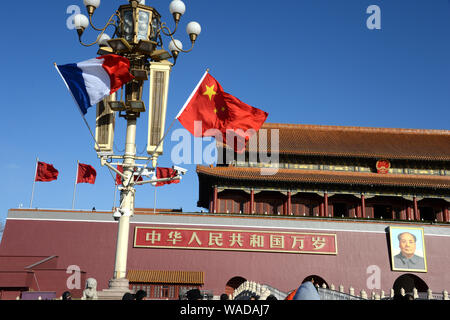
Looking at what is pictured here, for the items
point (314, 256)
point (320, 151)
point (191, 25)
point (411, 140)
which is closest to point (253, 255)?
point (314, 256)

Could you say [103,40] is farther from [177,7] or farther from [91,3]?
[177,7]

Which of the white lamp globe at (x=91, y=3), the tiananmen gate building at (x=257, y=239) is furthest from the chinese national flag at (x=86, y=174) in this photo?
the white lamp globe at (x=91, y=3)

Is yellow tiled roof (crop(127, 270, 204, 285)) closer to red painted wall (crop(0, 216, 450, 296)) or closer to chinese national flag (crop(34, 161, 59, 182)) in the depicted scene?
red painted wall (crop(0, 216, 450, 296))

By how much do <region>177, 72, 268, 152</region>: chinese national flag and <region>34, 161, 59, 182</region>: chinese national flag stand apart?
15.4 metres

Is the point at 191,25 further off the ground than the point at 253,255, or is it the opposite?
the point at 191,25

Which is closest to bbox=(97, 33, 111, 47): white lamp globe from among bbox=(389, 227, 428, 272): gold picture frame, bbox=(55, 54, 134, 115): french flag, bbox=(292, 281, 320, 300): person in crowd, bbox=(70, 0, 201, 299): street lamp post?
bbox=(70, 0, 201, 299): street lamp post

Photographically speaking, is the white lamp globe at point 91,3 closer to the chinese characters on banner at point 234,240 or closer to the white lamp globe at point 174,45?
the white lamp globe at point 174,45

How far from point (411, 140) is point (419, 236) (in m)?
10.8

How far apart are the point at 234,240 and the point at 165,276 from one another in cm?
433

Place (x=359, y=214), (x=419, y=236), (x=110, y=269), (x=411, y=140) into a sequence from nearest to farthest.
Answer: (x=110, y=269) → (x=419, y=236) → (x=359, y=214) → (x=411, y=140)

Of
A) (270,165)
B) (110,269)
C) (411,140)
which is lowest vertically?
(110,269)
